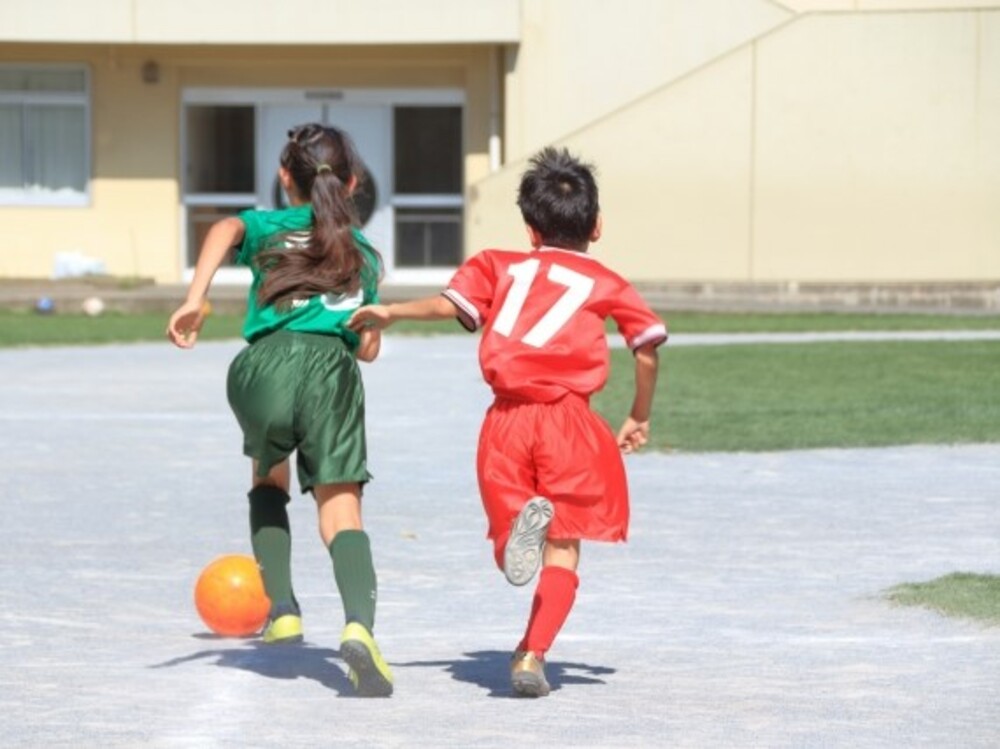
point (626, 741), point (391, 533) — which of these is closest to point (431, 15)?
point (391, 533)

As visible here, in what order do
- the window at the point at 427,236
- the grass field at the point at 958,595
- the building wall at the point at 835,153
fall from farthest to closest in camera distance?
the window at the point at 427,236
the building wall at the point at 835,153
the grass field at the point at 958,595

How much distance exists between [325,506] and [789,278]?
79.9 feet

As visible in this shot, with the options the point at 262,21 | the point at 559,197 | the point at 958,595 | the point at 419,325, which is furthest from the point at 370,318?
the point at 262,21

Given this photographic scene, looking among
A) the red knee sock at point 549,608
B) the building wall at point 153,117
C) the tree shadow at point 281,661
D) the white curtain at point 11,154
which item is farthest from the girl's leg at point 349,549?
the white curtain at point 11,154

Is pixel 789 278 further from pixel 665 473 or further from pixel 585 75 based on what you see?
pixel 665 473

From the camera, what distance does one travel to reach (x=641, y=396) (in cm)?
798

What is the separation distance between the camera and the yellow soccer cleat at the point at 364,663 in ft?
24.8

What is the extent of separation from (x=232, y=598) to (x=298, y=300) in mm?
1285

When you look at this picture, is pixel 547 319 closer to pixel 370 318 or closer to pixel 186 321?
pixel 370 318

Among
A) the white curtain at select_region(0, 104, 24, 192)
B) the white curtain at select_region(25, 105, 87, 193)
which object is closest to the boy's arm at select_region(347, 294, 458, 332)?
the white curtain at select_region(25, 105, 87, 193)

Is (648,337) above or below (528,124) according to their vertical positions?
below

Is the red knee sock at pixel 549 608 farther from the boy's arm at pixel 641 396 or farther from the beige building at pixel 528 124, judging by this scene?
the beige building at pixel 528 124

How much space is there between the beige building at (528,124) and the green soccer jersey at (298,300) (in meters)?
22.8

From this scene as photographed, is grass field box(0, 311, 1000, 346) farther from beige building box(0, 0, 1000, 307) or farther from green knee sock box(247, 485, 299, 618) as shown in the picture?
green knee sock box(247, 485, 299, 618)
